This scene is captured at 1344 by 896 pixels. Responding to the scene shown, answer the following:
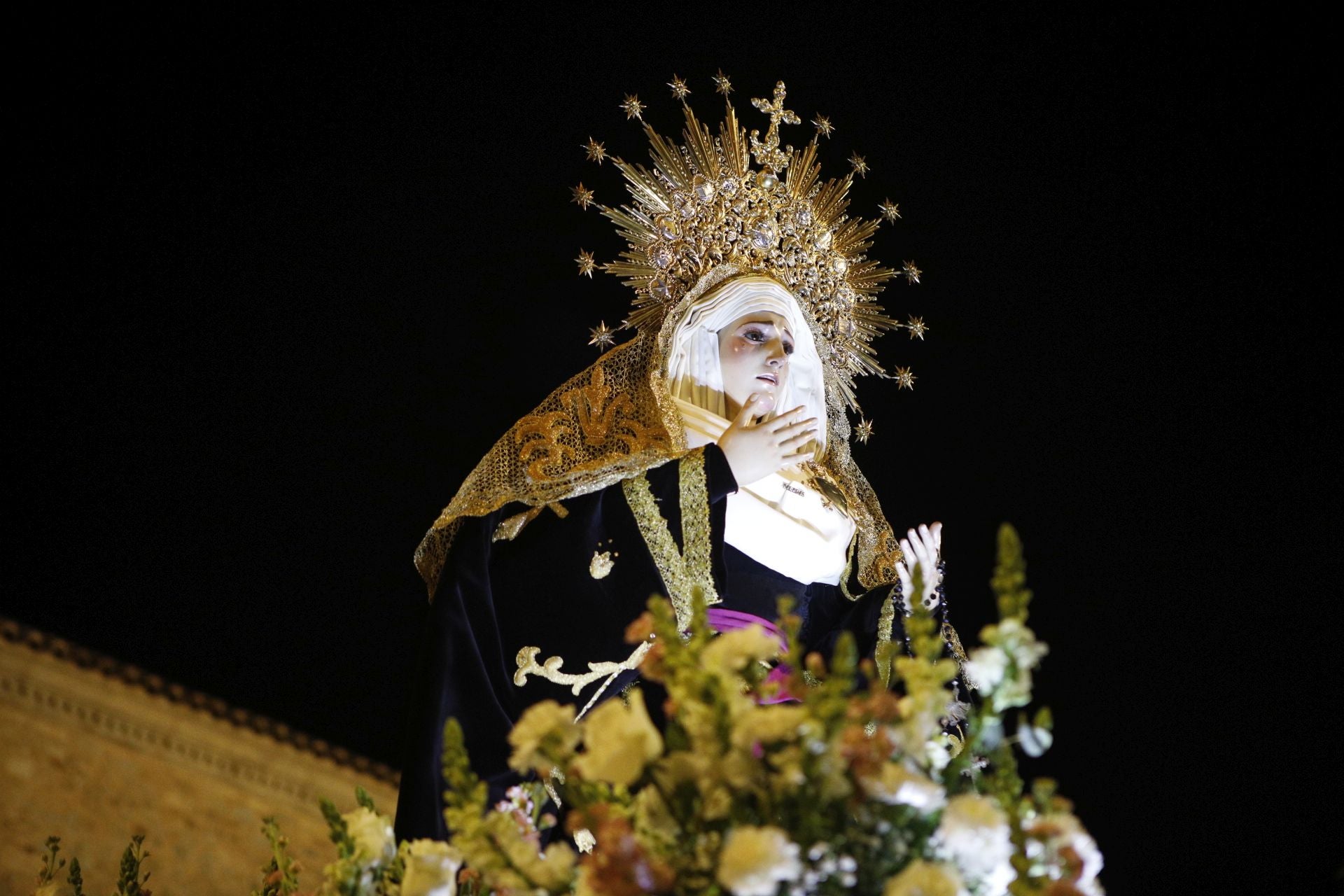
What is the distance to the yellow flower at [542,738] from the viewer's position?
5.12 ft

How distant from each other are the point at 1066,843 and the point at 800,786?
0.97ft

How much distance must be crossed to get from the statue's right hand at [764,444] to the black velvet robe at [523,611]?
1.4 inches

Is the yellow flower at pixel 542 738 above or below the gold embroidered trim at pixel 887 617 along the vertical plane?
below

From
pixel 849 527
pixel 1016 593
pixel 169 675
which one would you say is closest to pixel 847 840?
pixel 1016 593

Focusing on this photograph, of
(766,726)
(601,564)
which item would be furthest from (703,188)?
(766,726)

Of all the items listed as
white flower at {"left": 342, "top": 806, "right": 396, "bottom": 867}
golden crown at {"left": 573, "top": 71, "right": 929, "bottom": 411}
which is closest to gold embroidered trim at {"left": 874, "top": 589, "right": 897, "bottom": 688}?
golden crown at {"left": 573, "top": 71, "right": 929, "bottom": 411}

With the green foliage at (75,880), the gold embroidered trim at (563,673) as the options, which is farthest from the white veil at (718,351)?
the green foliage at (75,880)

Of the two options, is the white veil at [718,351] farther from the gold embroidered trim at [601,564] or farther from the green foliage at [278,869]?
the green foliage at [278,869]

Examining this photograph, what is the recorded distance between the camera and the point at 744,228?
3.93 m

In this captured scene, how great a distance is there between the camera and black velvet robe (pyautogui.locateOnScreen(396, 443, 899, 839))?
2.87m

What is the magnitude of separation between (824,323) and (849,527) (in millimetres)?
706

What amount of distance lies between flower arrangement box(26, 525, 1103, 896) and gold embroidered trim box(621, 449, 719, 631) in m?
1.38

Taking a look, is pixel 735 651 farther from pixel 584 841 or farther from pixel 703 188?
pixel 703 188

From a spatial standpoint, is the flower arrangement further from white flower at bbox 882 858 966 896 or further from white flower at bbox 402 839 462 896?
white flower at bbox 402 839 462 896
